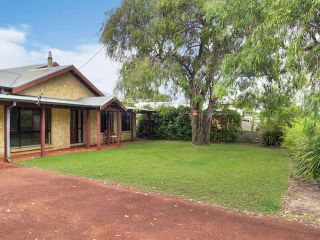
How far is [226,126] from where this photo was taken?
20.0 metres

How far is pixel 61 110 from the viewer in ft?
49.5

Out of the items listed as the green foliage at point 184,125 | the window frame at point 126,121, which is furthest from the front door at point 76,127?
the green foliage at point 184,125

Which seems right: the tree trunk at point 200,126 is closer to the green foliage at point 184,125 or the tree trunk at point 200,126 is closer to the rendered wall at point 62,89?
the green foliage at point 184,125

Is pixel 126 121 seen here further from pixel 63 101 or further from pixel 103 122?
pixel 63 101

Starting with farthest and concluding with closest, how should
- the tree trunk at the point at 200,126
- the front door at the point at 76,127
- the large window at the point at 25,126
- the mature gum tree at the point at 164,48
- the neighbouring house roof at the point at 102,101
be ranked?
1. the tree trunk at the point at 200,126
2. the front door at the point at 76,127
3. the neighbouring house roof at the point at 102,101
4. the mature gum tree at the point at 164,48
5. the large window at the point at 25,126

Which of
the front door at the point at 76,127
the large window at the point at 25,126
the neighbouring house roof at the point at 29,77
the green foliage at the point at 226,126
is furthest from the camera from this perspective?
the green foliage at the point at 226,126

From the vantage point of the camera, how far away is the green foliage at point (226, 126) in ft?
64.8

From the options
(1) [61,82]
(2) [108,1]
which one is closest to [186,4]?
(2) [108,1]

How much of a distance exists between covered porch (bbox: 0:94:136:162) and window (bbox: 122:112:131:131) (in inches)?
4.4

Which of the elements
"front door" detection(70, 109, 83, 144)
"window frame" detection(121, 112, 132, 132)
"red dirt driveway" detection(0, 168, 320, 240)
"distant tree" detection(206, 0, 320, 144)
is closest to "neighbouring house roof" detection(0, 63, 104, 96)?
"front door" detection(70, 109, 83, 144)

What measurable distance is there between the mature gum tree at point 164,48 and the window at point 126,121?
498 cm

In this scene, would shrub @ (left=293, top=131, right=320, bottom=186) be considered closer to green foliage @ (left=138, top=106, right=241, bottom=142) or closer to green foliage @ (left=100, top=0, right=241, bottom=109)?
green foliage @ (left=100, top=0, right=241, bottom=109)

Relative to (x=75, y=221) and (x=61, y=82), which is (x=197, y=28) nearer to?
(x=61, y=82)

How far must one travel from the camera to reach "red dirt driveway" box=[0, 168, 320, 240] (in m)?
4.40
